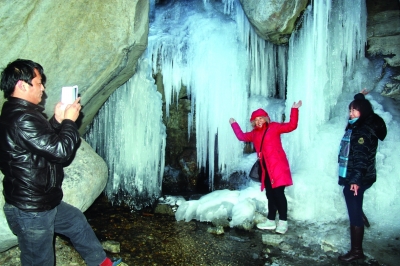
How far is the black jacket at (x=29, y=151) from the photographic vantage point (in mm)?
2371

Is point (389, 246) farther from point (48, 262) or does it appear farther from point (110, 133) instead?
point (110, 133)

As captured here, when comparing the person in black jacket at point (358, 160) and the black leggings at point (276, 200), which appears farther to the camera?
the black leggings at point (276, 200)

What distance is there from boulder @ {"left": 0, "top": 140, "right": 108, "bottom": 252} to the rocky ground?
0.64m

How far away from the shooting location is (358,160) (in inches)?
143

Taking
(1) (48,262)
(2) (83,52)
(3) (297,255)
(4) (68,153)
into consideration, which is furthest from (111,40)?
(3) (297,255)

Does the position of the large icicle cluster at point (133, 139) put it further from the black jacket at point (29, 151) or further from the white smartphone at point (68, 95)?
the black jacket at point (29, 151)

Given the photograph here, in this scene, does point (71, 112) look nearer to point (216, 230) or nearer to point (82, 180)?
point (82, 180)

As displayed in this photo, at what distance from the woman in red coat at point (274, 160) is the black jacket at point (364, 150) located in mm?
894

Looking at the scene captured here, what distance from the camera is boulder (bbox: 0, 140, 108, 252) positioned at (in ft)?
12.6

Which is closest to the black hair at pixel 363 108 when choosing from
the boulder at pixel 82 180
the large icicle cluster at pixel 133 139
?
the boulder at pixel 82 180

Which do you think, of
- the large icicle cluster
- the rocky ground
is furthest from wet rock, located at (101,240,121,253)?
the large icicle cluster

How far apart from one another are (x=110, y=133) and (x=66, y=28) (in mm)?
2896

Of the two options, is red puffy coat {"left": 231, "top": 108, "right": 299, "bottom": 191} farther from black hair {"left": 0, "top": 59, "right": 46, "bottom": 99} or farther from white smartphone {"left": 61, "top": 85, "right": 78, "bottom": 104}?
black hair {"left": 0, "top": 59, "right": 46, "bottom": 99}

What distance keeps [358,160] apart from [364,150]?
0.44 ft
